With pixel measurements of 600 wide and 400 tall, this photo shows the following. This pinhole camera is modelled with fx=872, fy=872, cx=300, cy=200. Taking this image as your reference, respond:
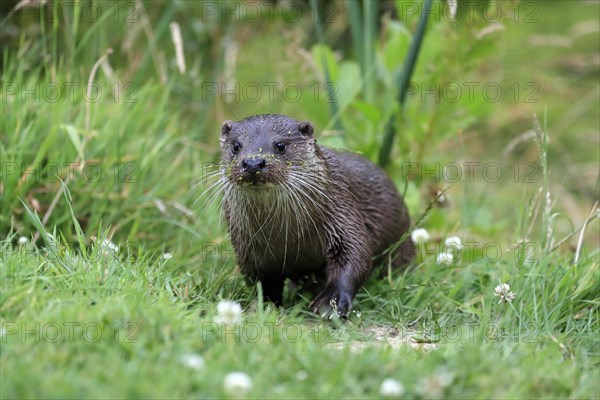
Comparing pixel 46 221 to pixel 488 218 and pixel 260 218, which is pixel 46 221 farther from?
pixel 488 218

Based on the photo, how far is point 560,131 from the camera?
7652 mm

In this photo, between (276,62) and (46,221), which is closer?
(46,221)

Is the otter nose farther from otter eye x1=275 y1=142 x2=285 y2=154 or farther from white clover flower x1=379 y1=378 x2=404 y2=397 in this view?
white clover flower x1=379 y1=378 x2=404 y2=397

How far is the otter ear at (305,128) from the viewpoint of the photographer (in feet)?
11.9

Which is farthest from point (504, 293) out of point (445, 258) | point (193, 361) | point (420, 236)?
point (193, 361)

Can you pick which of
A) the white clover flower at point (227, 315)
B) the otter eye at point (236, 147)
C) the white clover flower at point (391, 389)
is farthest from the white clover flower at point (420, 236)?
the white clover flower at point (391, 389)

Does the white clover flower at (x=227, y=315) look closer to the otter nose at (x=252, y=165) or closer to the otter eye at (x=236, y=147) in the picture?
the otter nose at (x=252, y=165)

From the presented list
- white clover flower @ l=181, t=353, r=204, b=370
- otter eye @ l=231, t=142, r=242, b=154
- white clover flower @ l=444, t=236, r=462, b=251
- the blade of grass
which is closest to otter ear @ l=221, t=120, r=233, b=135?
otter eye @ l=231, t=142, r=242, b=154

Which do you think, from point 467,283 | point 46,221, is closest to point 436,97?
point 467,283

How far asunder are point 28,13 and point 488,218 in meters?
3.24

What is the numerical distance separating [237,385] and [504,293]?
61.3 inches

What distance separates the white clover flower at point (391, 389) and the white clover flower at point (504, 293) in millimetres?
1143

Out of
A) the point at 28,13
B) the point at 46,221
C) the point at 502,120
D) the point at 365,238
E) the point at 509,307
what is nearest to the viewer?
the point at 509,307

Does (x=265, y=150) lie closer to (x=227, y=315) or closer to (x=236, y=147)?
(x=236, y=147)
